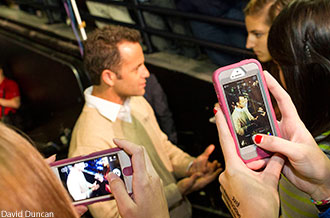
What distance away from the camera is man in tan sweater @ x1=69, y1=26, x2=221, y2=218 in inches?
74.3

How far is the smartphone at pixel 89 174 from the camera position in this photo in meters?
1.19

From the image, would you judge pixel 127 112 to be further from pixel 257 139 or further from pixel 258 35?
pixel 257 139

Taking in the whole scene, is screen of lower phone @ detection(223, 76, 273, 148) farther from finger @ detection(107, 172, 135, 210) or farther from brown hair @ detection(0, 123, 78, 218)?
brown hair @ detection(0, 123, 78, 218)

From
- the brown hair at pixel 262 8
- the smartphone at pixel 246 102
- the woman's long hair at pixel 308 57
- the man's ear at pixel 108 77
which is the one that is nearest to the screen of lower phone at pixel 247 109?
the smartphone at pixel 246 102

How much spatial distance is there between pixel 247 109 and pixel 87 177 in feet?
1.96

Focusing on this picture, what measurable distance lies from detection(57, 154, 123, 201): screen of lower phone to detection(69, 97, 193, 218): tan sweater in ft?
1.11

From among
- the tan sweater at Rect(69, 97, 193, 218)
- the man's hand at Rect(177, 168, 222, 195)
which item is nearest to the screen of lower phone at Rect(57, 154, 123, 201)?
the tan sweater at Rect(69, 97, 193, 218)

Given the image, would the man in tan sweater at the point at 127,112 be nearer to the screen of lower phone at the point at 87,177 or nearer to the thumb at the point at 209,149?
the thumb at the point at 209,149

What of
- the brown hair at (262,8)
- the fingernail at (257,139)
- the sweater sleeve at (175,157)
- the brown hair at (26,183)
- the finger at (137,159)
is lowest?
the sweater sleeve at (175,157)

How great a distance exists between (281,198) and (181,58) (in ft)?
6.15

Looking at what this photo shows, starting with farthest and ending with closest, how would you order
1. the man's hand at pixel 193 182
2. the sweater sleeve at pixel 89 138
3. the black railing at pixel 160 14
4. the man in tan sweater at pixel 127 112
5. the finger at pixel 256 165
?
the black railing at pixel 160 14 → the man's hand at pixel 193 182 → the man in tan sweater at pixel 127 112 → the sweater sleeve at pixel 89 138 → the finger at pixel 256 165

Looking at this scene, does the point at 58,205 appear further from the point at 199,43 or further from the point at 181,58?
the point at 181,58

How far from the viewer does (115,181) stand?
3.57 feet

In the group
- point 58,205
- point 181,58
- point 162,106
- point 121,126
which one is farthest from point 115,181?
point 181,58
